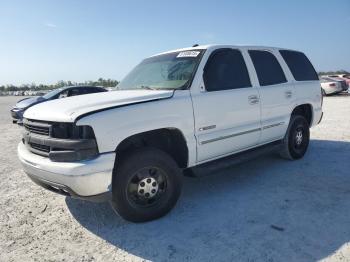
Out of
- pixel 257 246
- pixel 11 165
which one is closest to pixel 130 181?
pixel 257 246

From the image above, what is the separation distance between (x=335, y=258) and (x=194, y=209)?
5.50ft

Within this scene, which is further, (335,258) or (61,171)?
(61,171)

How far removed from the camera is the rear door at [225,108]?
4180mm

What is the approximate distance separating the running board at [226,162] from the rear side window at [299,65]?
146cm

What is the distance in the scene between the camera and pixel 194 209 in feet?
13.6

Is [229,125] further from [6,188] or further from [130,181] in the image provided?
[6,188]

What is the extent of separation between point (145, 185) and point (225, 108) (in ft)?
4.91

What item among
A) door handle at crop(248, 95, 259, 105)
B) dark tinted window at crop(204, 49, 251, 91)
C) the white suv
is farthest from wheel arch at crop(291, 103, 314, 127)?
dark tinted window at crop(204, 49, 251, 91)

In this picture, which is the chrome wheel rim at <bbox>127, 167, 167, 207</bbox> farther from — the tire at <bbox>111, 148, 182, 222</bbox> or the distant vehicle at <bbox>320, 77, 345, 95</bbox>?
the distant vehicle at <bbox>320, 77, 345, 95</bbox>

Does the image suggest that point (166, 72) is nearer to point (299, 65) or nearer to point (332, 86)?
point (299, 65)

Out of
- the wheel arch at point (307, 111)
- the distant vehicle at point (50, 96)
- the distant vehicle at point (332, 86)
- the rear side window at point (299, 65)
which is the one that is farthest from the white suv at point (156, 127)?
the distant vehicle at point (332, 86)

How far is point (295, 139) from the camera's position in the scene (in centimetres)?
607

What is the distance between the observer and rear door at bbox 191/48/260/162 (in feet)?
13.7

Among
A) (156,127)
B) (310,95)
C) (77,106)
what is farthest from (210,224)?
(310,95)
